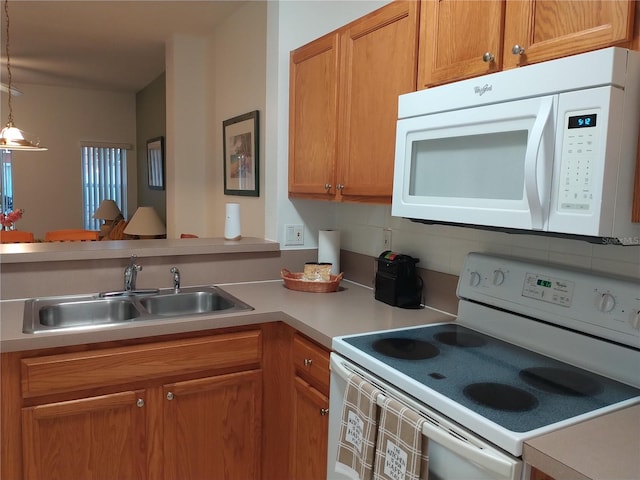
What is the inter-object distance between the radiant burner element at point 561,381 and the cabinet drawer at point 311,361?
2.12ft

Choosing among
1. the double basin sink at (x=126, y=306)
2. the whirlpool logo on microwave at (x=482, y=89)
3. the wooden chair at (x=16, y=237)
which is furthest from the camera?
the wooden chair at (x=16, y=237)

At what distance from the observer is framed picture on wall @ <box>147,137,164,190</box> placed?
17.7 ft

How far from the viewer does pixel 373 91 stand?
192cm

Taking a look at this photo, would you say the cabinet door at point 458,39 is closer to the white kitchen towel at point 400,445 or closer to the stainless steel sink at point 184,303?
the white kitchen towel at point 400,445

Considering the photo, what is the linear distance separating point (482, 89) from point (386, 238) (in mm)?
1043

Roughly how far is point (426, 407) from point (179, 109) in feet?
11.5

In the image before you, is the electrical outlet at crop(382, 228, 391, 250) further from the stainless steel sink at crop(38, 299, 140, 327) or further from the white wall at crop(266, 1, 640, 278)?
the stainless steel sink at crop(38, 299, 140, 327)

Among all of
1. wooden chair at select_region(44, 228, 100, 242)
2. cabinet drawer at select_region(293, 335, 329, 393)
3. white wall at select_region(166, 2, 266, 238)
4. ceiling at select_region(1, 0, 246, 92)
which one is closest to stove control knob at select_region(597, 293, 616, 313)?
cabinet drawer at select_region(293, 335, 329, 393)

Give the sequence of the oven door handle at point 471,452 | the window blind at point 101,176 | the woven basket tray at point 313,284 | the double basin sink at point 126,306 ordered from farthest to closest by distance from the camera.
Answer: the window blind at point 101,176 → the woven basket tray at point 313,284 → the double basin sink at point 126,306 → the oven door handle at point 471,452

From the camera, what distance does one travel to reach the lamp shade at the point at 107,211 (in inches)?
249

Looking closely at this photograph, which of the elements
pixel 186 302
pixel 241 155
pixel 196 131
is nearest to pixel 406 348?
pixel 186 302

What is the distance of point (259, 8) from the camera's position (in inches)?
122

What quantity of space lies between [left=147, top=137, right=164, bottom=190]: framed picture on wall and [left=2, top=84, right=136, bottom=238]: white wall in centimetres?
106

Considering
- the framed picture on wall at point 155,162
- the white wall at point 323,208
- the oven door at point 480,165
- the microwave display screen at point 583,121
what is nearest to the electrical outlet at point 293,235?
the white wall at point 323,208
